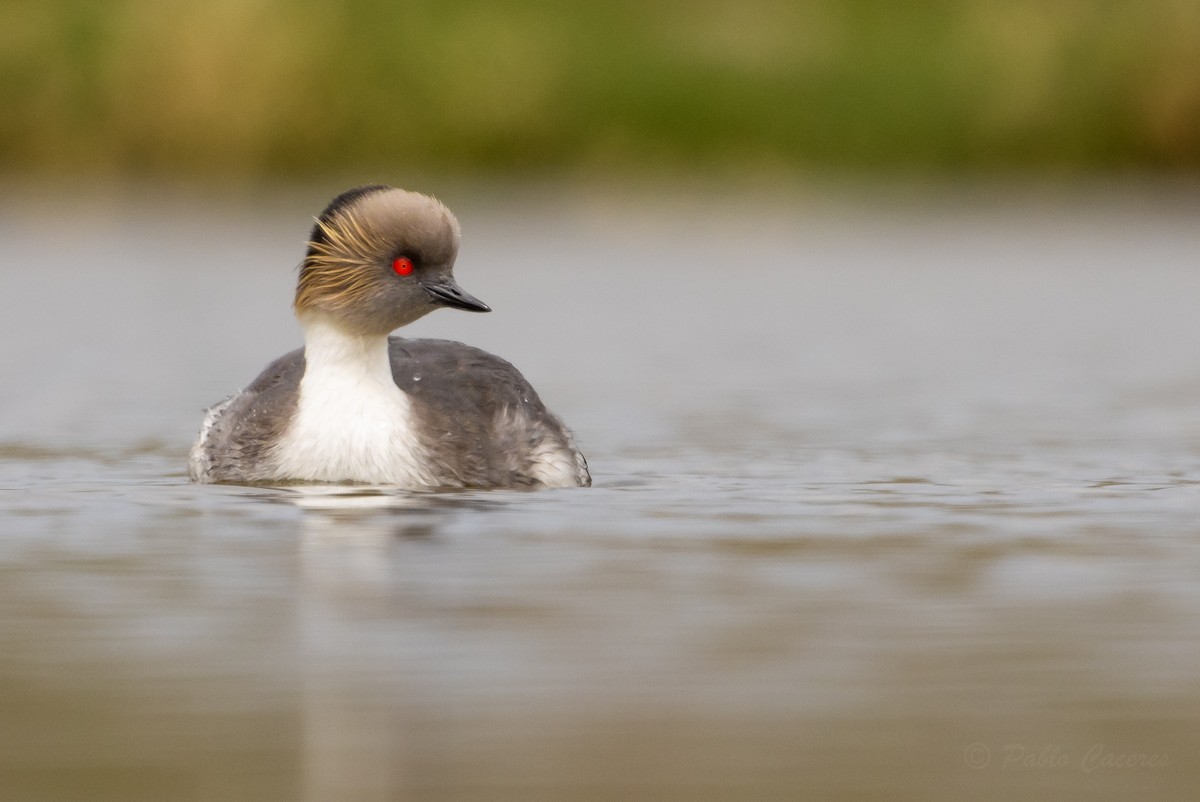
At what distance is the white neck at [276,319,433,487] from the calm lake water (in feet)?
0.50

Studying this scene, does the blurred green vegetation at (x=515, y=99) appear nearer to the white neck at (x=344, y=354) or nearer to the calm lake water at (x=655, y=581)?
the calm lake water at (x=655, y=581)

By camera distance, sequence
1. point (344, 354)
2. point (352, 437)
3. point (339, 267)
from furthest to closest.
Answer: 1. point (339, 267)
2. point (344, 354)
3. point (352, 437)

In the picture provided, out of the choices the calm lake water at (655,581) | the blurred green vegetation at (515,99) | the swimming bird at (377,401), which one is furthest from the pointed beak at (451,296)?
the blurred green vegetation at (515,99)

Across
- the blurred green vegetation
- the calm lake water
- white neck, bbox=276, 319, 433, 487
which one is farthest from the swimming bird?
the blurred green vegetation

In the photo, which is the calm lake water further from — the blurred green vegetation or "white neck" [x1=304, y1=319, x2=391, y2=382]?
the blurred green vegetation

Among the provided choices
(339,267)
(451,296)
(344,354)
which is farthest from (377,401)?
(339,267)

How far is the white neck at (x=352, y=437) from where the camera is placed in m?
10.3

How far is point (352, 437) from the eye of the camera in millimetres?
10344

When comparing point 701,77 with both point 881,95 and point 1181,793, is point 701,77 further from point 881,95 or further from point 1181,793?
point 1181,793

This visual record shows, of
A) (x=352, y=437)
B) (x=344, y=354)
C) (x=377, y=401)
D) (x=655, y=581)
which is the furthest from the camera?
(x=344, y=354)

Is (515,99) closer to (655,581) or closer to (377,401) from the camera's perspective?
(377,401)

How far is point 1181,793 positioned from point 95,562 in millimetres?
4096

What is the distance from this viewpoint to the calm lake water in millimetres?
5746

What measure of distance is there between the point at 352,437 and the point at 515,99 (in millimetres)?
18378
